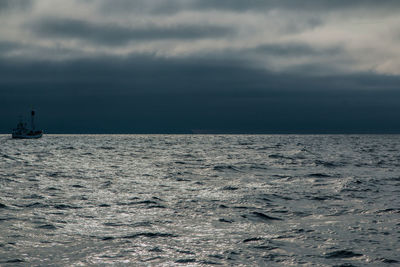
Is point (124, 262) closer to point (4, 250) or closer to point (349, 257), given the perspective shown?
point (4, 250)

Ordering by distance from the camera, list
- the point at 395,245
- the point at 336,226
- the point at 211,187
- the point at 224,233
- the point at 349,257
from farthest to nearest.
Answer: the point at 211,187
the point at 336,226
the point at 224,233
the point at 395,245
the point at 349,257

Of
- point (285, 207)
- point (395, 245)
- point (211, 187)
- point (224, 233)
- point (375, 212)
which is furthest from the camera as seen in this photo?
point (211, 187)

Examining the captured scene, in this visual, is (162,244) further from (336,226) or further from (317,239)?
(336,226)

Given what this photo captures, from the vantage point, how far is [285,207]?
16.8 meters

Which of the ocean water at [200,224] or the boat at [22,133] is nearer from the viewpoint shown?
the ocean water at [200,224]

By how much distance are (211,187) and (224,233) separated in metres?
11.1

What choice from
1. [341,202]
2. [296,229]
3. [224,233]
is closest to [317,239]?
[296,229]

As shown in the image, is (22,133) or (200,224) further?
(22,133)

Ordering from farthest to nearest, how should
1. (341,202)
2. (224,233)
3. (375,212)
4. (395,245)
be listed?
(341,202) < (375,212) < (224,233) < (395,245)

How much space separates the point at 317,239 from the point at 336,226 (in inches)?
80.4

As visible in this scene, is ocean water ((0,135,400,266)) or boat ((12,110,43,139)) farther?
boat ((12,110,43,139))

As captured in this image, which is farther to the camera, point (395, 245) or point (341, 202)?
point (341, 202)

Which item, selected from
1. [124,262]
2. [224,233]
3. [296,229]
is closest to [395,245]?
[296,229]

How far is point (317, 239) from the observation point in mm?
11469
